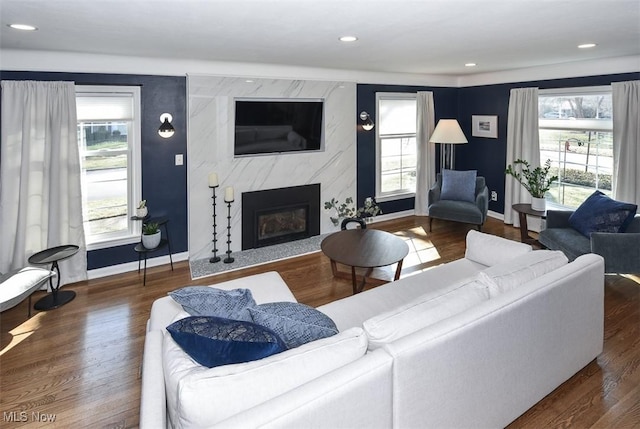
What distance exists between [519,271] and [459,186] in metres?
3.93

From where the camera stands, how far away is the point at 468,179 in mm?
6043

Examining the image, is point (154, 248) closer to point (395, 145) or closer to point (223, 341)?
point (223, 341)

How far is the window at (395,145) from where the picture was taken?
21.2 feet

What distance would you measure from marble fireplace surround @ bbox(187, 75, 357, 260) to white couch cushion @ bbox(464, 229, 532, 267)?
2.81 meters

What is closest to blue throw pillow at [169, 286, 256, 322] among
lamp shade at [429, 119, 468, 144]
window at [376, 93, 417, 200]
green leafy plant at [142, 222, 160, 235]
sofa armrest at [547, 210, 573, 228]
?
green leafy plant at [142, 222, 160, 235]

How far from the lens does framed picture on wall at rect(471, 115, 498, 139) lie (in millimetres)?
6551

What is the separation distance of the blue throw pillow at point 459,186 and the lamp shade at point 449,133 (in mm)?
487

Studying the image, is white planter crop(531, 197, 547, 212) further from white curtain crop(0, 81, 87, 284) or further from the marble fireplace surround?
white curtain crop(0, 81, 87, 284)

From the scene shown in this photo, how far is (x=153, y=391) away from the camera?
1564mm

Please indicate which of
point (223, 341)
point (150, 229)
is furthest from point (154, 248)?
point (223, 341)

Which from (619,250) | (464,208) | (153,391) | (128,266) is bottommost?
(128,266)

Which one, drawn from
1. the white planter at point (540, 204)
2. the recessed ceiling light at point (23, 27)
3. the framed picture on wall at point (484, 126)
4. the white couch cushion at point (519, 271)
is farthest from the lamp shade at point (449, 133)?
the recessed ceiling light at point (23, 27)

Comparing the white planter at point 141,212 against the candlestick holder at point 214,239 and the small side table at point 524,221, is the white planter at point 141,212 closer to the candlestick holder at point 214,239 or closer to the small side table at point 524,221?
the candlestick holder at point 214,239

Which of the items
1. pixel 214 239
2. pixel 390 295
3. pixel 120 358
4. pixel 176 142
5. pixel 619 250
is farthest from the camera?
pixel 214 239
